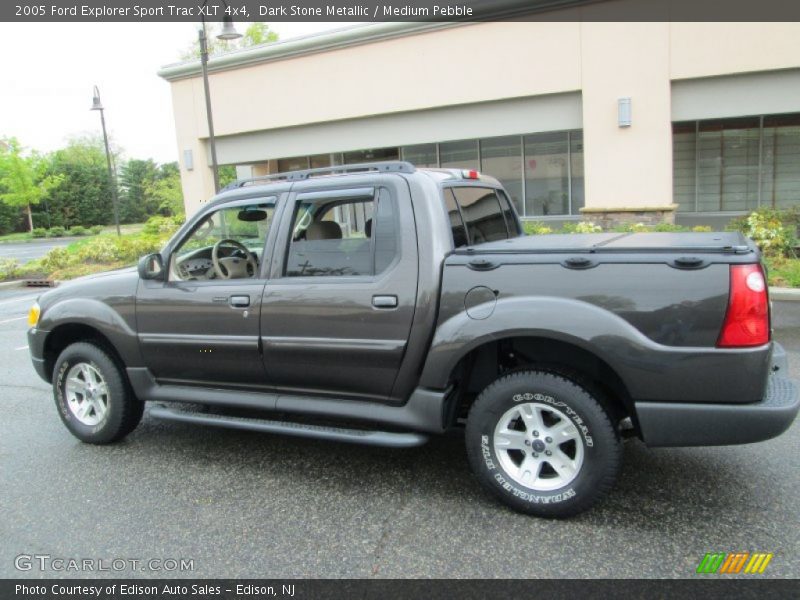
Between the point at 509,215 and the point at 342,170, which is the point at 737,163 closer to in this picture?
the point at 509,215

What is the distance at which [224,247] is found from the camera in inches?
180

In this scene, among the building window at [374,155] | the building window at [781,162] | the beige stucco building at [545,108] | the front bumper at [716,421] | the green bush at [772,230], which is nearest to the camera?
the front bumper at [716,421]

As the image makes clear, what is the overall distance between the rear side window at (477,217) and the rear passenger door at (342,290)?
409mm

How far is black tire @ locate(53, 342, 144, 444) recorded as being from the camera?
Answer: 460 cm

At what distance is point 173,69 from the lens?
1822 centimetres

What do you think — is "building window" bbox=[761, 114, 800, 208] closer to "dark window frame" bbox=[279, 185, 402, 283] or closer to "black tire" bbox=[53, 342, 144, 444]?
"dark window frame" bbox=[279, 185, 402, 283]

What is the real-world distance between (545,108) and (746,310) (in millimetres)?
12225

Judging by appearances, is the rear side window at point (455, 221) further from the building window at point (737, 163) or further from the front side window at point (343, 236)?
the building window at point (737, 163)

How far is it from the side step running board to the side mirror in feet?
3.09

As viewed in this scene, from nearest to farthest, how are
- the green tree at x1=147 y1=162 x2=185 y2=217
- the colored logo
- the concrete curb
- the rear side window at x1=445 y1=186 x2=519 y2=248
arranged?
the colored logo → the rear side window at x1=445 y1=186 x2=519 y2=248 → the concrete curb → the green tree at x1=147 y1=162 x2=185 y2=217

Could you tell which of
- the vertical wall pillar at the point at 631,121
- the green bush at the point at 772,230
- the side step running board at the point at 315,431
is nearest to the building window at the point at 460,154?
the vertical wall pillar at the point at 631,121

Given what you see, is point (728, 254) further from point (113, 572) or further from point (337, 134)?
point (337, 134)

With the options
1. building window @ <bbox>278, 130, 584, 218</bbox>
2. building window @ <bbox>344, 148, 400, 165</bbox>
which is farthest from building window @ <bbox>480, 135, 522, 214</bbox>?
building window @ <bbox>344, 148, 400, 165</bbox>

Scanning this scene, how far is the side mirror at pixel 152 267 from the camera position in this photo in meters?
4.33
